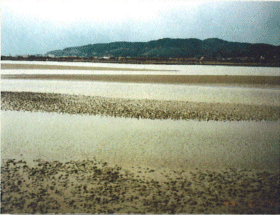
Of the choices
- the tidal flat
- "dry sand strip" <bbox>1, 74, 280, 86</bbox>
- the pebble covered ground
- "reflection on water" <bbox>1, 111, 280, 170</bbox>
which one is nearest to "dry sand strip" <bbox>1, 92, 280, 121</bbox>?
the tidal flat

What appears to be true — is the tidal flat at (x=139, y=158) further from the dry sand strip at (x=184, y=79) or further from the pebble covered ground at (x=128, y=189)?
the dry sand strip at (x=184, y=79)

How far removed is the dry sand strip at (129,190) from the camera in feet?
18.4

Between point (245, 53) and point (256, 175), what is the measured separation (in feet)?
303

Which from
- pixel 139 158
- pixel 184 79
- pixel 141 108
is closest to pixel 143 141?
pixel 139 158

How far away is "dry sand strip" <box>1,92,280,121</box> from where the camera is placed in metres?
13.9

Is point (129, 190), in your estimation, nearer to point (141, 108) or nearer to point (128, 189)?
point (128, 189)

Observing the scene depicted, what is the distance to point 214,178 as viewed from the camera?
7102 mm

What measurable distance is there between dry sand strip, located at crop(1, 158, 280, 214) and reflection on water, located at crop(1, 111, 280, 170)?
75 centimetres

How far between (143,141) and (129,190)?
3897 millimetres

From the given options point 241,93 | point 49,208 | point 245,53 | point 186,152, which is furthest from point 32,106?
point 245,53

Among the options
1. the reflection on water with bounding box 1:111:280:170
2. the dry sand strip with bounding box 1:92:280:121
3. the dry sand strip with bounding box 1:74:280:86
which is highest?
the dry sand strip with bounding box 1:74:280:86

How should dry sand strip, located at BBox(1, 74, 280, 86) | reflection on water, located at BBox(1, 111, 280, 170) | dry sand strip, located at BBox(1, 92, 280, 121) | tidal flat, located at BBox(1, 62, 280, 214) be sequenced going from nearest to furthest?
tidal flat, located at BBox(1, 62, 280, 214), reflection on water, located at BBox(1, 111, 280, 170), dry sand strip, located at BBox(1, 92, 280, 121), dry sand strip, located at BBox(1, 74, 280, 86)

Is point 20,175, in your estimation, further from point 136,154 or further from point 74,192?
point 136,154

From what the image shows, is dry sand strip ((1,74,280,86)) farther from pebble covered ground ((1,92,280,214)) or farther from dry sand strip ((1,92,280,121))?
pebble covered ground ((1,92,280,214))
